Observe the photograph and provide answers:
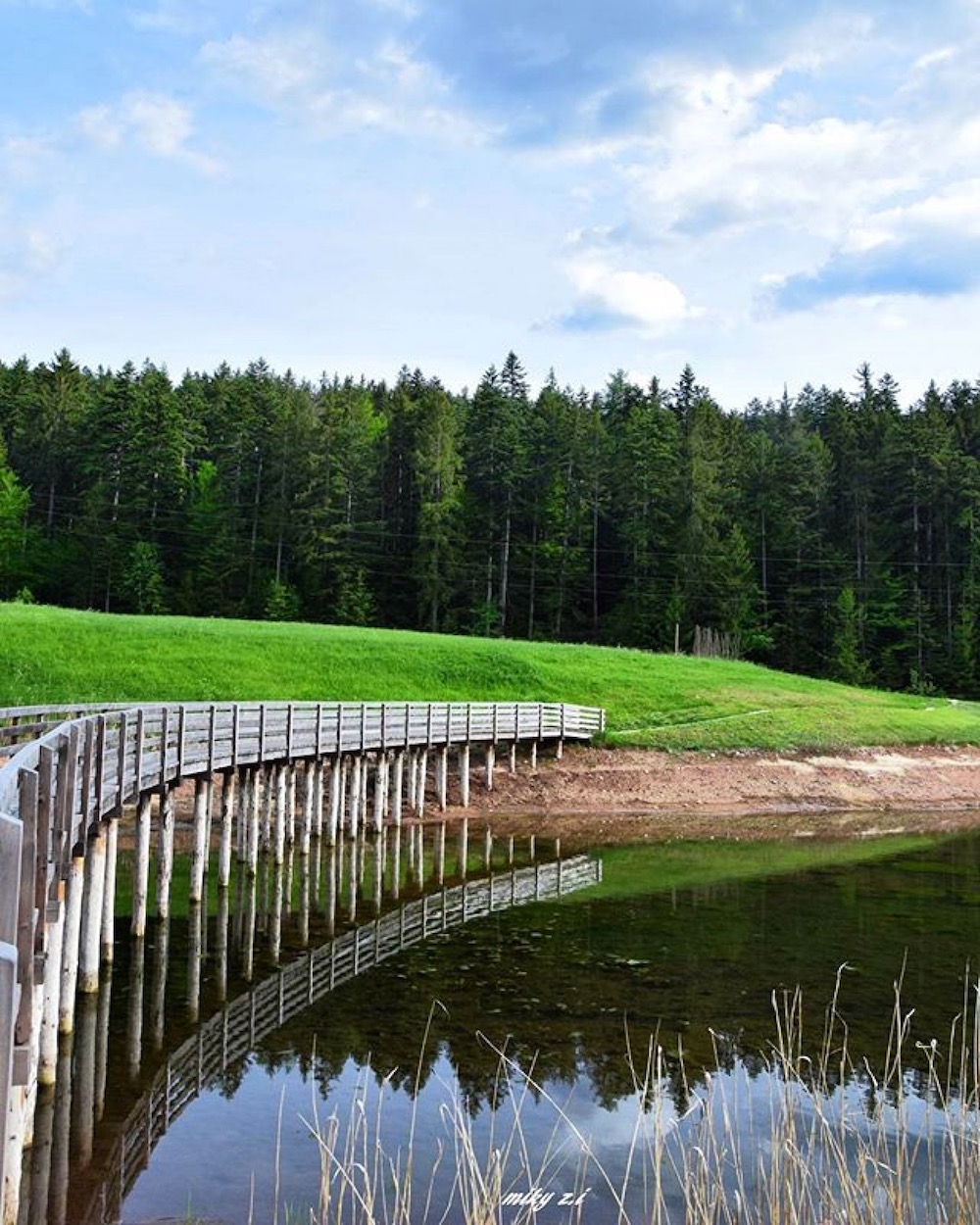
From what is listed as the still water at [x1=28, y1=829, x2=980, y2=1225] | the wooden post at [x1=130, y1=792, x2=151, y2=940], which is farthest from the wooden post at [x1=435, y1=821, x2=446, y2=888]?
the wooden post at [x1=130, y1=792, x2=151, y2=940]

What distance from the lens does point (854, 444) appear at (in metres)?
85.1

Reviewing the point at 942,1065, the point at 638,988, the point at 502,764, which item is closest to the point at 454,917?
the point at 638,988


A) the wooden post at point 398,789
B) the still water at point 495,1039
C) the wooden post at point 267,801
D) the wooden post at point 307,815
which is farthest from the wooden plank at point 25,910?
the wooden post at point 398,789

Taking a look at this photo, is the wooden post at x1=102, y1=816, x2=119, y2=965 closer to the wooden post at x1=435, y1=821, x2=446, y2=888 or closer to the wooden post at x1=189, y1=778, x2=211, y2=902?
the wooden post at x1=189, y1=778, x2=211, y2=902

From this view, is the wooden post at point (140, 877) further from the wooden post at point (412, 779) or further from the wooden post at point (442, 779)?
the wooden post at point (442, 779)

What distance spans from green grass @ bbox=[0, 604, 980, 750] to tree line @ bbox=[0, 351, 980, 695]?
21.9 meters

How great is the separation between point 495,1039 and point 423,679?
2999cm

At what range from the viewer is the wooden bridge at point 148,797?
7621mm

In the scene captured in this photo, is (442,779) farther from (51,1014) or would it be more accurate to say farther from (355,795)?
(51,1014)

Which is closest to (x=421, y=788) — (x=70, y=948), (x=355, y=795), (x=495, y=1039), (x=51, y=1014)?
(x=355, y=795)

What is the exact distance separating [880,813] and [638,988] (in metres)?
23.3

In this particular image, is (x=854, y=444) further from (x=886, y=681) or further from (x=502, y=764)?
(x=502, y=764)

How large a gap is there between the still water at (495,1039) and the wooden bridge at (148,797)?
94cm

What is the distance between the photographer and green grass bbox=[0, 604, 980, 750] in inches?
1519
